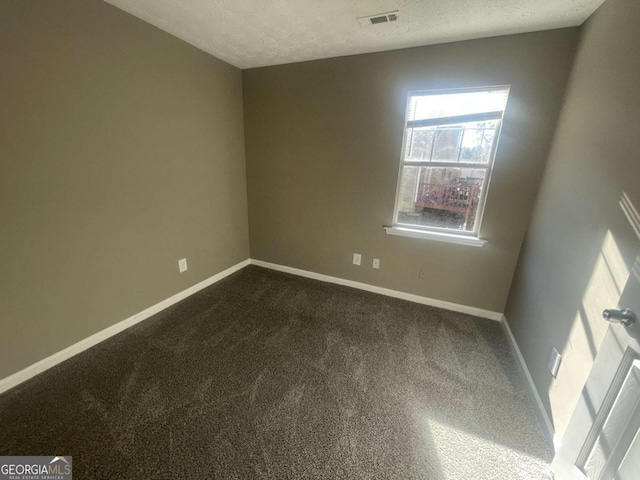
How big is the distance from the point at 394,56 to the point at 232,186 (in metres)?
2.09

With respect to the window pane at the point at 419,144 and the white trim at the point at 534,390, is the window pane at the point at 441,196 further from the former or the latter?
the white trim at the point at 534,390

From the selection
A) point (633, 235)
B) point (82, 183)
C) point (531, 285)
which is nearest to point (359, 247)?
point (531, 285)

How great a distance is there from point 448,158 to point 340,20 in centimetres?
137

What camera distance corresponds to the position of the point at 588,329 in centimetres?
116

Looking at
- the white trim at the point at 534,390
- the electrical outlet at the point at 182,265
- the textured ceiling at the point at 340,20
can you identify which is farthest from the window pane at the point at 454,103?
the electrical outlet at the point at 182,265

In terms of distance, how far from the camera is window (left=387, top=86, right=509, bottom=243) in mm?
2066

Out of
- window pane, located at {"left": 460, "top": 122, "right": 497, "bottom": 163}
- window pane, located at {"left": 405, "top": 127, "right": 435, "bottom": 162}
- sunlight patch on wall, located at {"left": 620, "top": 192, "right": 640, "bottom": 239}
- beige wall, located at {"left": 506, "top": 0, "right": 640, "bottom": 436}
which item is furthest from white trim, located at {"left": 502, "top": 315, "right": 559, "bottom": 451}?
window pane, located at {"left": 405, "top": 127, "right": 435, "bottom": 162}

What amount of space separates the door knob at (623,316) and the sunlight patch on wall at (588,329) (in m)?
0.26

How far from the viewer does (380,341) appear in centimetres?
204

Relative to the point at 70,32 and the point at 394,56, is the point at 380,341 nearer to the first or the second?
the point at 394,56

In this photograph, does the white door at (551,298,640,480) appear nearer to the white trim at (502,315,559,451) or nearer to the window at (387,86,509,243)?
the white trim at (502,315,559,451)

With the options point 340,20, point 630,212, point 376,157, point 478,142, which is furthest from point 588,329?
point 340,20

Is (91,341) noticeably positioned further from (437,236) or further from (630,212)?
(630,212)

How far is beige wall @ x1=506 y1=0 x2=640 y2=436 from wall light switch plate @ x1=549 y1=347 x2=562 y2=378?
38 millimetres
